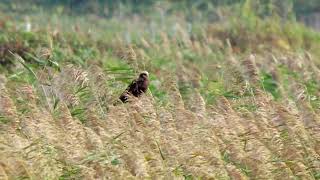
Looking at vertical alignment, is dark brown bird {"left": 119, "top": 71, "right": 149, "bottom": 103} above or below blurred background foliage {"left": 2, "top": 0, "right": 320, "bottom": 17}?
above

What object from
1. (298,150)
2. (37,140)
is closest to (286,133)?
(298,150)

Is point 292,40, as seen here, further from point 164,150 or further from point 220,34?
point 164,150

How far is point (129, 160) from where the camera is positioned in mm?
5711

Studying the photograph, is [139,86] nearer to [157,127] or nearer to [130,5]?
[157,127]

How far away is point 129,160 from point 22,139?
0.69 m

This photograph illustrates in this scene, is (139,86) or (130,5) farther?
(130,5)

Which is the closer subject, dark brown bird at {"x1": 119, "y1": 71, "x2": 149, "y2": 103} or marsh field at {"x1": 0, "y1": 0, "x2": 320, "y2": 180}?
marsh field at {"x1": 0, "y1": 0, "x2": 320, "y2": 180}

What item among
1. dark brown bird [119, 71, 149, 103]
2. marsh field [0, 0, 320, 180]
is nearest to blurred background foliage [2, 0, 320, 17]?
marsh field [0, 0, 320, 180]

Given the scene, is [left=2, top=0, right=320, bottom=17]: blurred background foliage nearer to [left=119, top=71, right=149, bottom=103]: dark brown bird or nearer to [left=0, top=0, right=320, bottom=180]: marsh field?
[left=0, top=0, right=320, bottom=180]: marsh field

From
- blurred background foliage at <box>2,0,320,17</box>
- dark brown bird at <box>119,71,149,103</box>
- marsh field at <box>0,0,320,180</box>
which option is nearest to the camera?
marsh field at <box>0,0,320,180</box>

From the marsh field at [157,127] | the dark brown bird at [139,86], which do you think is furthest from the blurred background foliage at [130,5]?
the dark brown bird at [139,86]

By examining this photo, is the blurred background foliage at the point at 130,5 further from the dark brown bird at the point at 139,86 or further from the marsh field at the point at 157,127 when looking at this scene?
the dark brown bird at the point at 139,86

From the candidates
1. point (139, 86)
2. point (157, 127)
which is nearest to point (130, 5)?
point (139, 86)

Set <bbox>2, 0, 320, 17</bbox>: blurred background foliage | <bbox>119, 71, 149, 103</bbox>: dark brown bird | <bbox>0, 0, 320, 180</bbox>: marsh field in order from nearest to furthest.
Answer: <bbox>0, 0, 320, 180</bbox>: marsh field
<bbox>119, 71, 149, 103</bbox>: dark brown bird
<bbox>2, 0, 320, 17</bbox>: blurred background foliage
